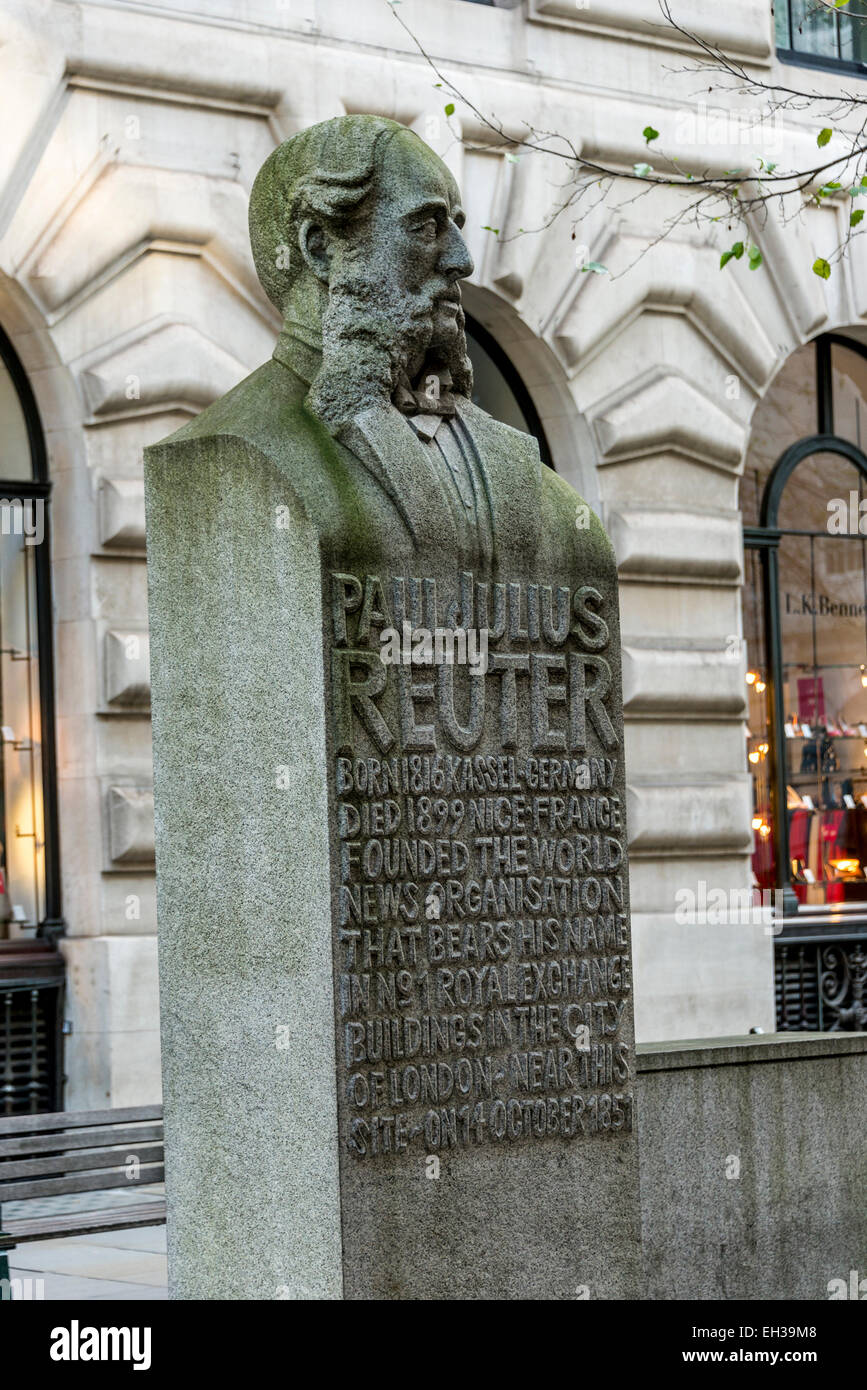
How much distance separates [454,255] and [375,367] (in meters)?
0.42

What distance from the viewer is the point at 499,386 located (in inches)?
620

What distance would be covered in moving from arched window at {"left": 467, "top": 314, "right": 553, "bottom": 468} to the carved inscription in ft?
Result: 29.5

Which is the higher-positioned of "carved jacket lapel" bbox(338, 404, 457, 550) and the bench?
"carved jacket lapel" bbox(338, 404, 457, 550)

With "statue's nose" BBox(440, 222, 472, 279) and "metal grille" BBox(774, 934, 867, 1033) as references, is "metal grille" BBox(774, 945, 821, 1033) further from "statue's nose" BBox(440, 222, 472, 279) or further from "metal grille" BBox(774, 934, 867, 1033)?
"statue's nose" BBox(440, 222, 472, 279)

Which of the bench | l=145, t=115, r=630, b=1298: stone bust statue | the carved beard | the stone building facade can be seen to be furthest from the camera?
the stone building facade

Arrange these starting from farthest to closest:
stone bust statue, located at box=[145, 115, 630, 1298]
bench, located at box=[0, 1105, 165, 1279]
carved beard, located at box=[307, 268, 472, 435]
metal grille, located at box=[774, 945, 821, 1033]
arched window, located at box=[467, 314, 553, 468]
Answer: metal grille, located at box=[774, 945, 821, 1033]
arched window, located at box=[467, 314, 553, 468]
bench, located at box=[0, 1105, 165, 1279]
carved beard, located at box=[307, 268, 472, 435]
stone bust statue, located at box=[145, 115, 630, 1298]

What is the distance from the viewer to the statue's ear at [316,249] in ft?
21.3

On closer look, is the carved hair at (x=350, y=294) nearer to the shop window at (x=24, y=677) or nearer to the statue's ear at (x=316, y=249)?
the statue's ear at (x=316, y=249)

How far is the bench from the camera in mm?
8596

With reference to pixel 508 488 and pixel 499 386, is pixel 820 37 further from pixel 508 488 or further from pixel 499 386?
pixel 508 488

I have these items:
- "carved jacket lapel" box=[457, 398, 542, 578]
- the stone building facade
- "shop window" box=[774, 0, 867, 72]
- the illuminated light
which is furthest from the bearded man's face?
the illuminated light

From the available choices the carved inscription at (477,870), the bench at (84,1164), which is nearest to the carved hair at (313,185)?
the carved inscription at (477,870)

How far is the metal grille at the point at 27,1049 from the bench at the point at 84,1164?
11.1ft

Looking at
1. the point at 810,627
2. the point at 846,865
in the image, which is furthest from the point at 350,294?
the point at 846,865
